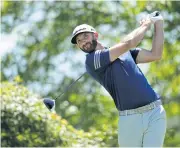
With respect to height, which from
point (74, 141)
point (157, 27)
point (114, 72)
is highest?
point (157, 27)

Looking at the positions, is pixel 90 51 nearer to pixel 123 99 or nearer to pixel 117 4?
pixel 123 99

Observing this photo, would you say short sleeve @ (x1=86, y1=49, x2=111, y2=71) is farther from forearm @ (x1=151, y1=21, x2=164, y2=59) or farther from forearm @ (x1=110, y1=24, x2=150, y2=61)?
forearm @ (x1=151, y1=21, x2=164, y2=59)

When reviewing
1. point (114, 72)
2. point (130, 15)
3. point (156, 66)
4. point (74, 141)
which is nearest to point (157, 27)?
point (114, 72)

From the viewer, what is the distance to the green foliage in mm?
8227

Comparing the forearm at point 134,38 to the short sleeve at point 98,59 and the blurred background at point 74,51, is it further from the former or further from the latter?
the blurred background at point 74,51

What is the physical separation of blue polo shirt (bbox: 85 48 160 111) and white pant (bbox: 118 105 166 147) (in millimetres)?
84

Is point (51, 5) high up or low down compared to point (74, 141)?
up

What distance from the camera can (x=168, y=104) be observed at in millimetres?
16359

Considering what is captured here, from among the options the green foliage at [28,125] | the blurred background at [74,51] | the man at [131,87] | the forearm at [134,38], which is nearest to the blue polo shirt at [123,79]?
the man at [131,87]

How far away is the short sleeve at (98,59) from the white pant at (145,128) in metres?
0.41

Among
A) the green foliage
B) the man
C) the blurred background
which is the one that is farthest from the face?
the blurred background

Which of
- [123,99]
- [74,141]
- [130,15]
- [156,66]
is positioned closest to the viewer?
[123,99]

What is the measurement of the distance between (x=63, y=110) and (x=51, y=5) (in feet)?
8.42

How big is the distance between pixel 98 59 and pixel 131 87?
12.5 inches
